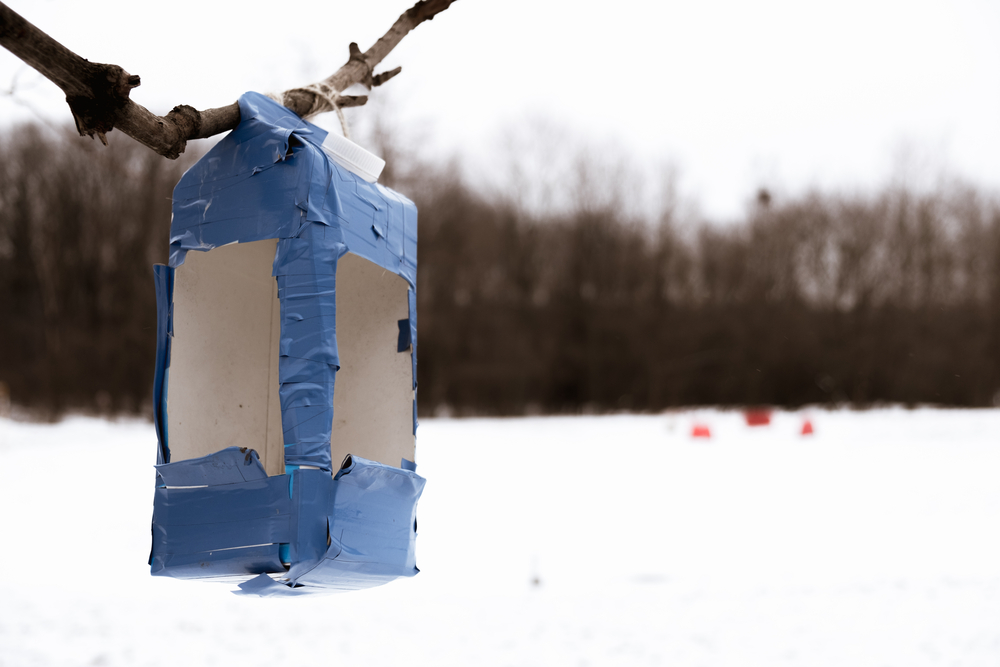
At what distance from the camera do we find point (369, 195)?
2.12 metres

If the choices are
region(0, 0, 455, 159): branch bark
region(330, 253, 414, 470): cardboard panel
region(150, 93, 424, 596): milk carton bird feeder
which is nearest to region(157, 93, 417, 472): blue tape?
region(150, 93, 424, 596): milk carton bird feeder

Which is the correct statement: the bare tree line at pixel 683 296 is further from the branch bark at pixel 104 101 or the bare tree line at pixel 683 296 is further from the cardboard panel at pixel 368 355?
the branch bark at pixel 104 101

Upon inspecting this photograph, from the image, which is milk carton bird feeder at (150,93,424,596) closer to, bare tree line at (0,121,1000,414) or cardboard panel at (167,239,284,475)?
cardboard panel at (167,239,284,475)

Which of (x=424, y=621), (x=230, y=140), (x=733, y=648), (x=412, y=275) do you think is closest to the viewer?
(x=230, y=140)

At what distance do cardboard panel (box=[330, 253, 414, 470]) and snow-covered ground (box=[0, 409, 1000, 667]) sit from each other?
2668 mm

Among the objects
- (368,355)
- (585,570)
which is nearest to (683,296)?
(585,570)

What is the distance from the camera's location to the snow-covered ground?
5.18 meters

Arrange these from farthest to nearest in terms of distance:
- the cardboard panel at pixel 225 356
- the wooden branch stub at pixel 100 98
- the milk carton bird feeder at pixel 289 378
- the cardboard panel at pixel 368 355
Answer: the cardboard panel at pixel 368 355 → the cardboard panel at pixel 225 356 → the milk carton bird feeder at pixel 289 378 → the wooden branch stub at pixel 100 98

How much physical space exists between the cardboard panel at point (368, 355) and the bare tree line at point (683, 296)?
1613 cm

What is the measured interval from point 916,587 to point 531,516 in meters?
3.67

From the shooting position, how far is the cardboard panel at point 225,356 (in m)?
2.36

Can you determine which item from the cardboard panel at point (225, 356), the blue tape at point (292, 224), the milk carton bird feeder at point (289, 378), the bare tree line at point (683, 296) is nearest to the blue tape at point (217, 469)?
the milk carton bird feeder at point (289, 378)

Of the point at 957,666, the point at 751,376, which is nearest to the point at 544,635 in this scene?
the point at 957,666

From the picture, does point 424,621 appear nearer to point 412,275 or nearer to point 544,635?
point 544,635
